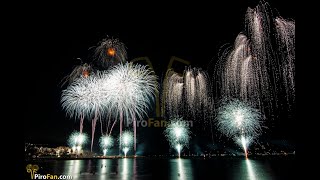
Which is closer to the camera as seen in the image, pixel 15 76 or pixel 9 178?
pixel 9 178

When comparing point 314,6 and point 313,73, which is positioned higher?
point 314,6

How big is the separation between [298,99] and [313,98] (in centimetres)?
44

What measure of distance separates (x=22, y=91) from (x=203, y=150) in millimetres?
137214

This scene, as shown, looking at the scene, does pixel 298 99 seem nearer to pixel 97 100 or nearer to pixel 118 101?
pixel 118 101

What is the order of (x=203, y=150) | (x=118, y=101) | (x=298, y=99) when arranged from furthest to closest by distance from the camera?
(x=203, y=150), (x=118, y=101), (x=298, y=99)

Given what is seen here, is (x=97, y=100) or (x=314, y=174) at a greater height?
(x=97, y=100)

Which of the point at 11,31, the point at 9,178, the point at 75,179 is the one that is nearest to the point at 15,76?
the point at 11,31

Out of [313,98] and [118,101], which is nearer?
[313,98]

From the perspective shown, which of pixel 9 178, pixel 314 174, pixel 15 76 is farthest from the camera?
pixel 314 174

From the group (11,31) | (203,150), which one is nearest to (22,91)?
(11,31)

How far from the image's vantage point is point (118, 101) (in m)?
36.0

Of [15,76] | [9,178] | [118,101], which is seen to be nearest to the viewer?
[9,178]

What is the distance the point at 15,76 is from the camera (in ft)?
22.3

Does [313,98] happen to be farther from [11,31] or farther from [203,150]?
[203,150]
